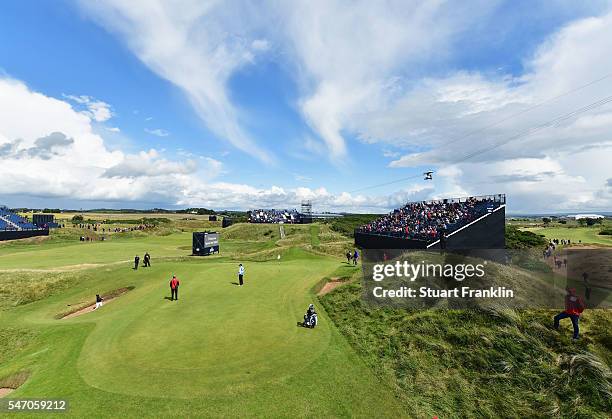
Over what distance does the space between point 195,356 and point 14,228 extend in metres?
82.2

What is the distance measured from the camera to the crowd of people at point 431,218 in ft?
136

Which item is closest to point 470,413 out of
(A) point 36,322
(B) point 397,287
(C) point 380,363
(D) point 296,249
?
(C) point 380,363

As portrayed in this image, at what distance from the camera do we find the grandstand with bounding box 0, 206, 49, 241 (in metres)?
69.6

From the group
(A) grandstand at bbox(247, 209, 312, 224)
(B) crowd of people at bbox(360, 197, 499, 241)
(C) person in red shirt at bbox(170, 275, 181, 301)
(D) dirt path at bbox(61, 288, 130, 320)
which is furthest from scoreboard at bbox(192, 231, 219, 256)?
(A) grandstand at bbox(247, 209, 312, 224)

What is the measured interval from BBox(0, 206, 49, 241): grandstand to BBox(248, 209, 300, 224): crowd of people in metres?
65.8

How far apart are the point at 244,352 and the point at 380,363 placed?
685 cm

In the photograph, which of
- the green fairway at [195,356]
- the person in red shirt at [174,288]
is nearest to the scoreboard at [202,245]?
the green fairway at [195,356]

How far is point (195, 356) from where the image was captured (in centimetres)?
1585

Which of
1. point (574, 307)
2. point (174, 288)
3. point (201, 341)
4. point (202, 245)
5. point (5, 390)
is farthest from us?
point (202, 245)

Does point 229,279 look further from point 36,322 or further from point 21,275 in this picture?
point 21,275

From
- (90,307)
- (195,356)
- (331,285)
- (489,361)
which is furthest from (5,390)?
(489,361)

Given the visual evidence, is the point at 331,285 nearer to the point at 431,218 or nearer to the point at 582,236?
the point at 431,218

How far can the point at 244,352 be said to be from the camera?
1628 centimetres

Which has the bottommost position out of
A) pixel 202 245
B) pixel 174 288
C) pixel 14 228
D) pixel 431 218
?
Answer: pixel 174 288
